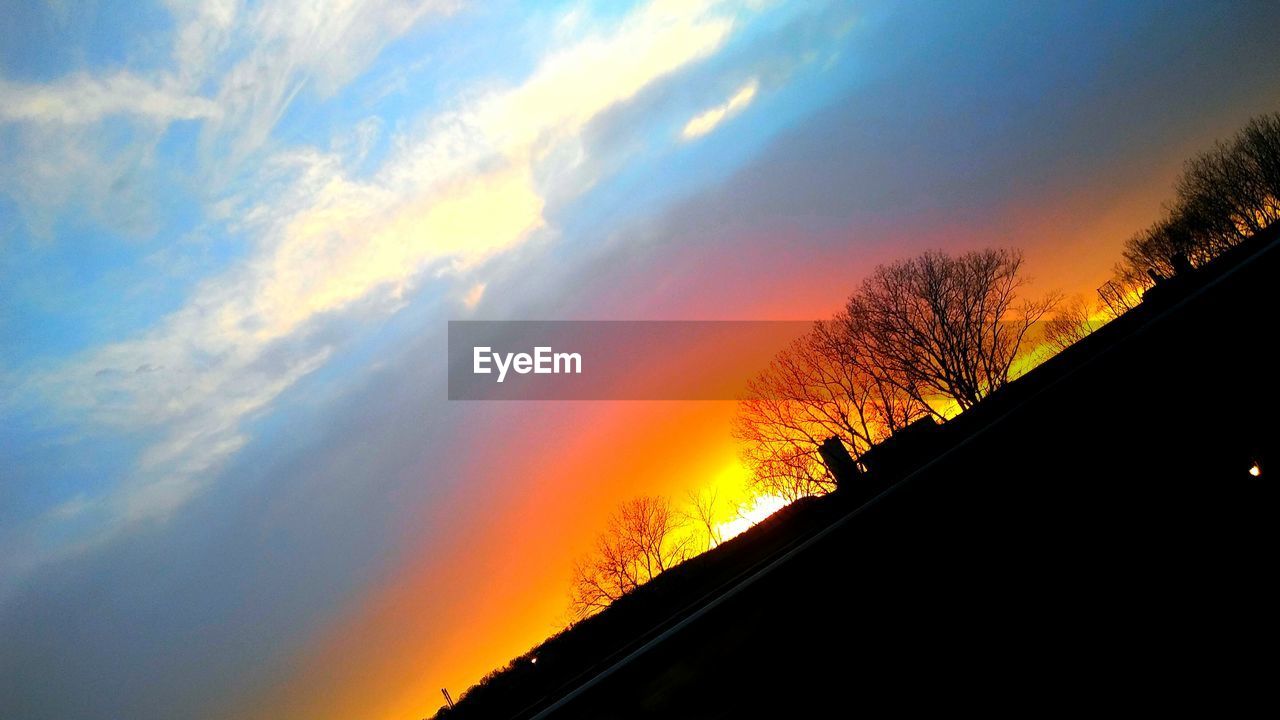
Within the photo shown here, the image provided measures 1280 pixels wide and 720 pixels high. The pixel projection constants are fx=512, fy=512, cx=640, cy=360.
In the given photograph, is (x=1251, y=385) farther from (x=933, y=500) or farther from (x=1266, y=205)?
(x=1266, y=205)

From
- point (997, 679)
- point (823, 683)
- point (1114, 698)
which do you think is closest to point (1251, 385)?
point (1114, 698)

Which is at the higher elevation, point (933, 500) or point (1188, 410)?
point (933, 500)

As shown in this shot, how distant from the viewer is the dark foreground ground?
144 centimetres

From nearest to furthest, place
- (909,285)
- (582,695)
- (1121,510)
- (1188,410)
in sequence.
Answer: (582,695) < (1121,510) < (1188,410) < (909,285)

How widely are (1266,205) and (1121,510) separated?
56.3 meters

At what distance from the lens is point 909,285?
113ft

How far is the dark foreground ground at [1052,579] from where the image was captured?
1444 mm

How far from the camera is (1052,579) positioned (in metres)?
1.70

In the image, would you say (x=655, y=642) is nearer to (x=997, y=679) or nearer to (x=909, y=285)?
(x=997, y=679)

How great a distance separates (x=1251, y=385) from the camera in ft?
7.10

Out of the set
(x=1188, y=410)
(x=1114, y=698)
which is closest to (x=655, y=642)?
(x=1114, y=698)

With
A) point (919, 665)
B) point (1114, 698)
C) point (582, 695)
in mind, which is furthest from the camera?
point (582, 695)

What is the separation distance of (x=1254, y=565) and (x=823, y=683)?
1351 millimetres

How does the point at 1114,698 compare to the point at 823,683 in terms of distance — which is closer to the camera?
the point at 1114,698
